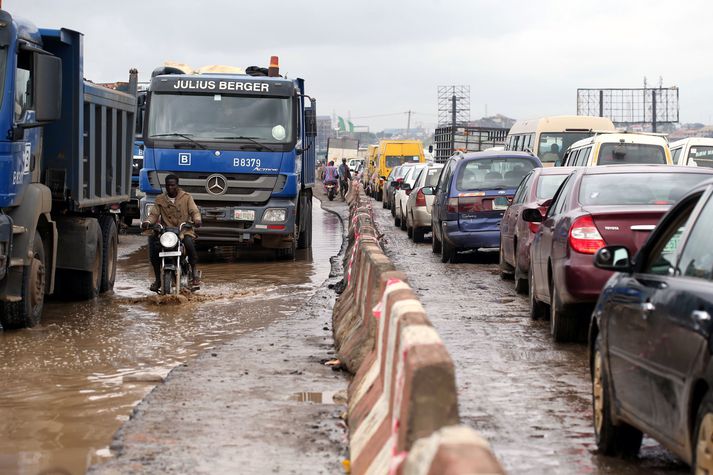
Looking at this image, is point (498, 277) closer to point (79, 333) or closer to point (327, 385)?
point (79, 333)

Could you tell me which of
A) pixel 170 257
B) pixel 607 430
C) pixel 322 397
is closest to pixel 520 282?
pixel 170 257

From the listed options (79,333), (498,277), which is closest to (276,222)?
(498,277)

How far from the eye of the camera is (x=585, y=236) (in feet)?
37.4

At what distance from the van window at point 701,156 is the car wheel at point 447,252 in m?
7.94

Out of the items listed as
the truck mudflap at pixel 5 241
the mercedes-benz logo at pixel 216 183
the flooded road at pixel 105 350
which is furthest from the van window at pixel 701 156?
the truck mudflap at pixel 5 241

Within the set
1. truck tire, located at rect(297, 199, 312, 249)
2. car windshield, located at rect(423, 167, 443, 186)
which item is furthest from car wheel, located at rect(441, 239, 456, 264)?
car windshield, located at rect(423, 167, 443, 186)

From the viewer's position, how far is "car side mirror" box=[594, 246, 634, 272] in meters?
6.82

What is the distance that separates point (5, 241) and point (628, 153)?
14632mm

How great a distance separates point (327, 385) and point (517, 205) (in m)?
8.02

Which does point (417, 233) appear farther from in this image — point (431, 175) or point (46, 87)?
point (46, 87)

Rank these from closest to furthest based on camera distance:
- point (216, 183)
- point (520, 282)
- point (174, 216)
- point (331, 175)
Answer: point (520, 282) < point (174, 216) < point (216, 183) < point (331, 175)

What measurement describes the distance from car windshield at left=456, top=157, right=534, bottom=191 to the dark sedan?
13.9 metres

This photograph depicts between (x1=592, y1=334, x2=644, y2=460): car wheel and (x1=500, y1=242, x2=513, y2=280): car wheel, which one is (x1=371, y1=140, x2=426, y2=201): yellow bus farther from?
(x1=592, y1=334, x2=644, y2=460): car wheel

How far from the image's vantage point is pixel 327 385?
995 centimetres
